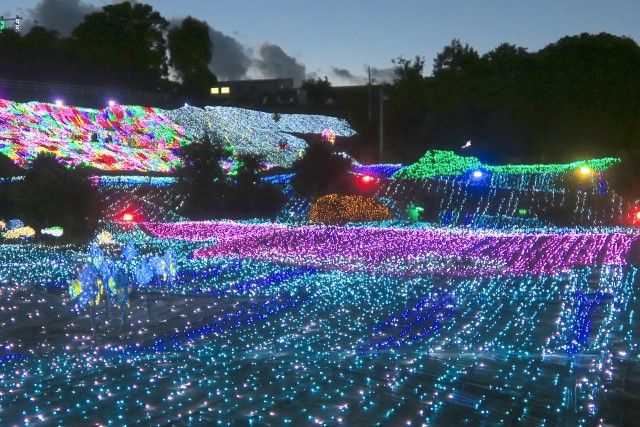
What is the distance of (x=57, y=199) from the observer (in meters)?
20.6

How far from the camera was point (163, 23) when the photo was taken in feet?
217

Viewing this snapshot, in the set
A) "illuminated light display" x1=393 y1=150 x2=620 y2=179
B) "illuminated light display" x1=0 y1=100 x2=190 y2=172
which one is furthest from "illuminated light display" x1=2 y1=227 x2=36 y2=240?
"illuminated light display" x1=393 y1=150 x2=620 y2=179

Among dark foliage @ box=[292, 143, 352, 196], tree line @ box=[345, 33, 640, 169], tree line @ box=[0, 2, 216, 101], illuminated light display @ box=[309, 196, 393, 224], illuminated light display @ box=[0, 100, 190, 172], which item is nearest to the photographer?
Answer: illuminated light display @ box=[309, 196, 393, 224]

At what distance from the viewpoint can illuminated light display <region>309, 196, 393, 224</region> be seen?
2353 centimetres

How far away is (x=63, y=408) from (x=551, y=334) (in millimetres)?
5061

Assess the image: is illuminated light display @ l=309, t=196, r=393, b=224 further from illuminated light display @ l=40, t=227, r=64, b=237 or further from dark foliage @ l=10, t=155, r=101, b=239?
illuminated light display @ l=40, t=227, r=64, b=237

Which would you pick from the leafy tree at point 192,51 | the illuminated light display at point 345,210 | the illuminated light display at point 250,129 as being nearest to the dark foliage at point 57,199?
the illuminated light display at point 345,210

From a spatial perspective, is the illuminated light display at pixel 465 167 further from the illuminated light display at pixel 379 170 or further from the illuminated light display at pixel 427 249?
the illuminated light display at pixel 427 249

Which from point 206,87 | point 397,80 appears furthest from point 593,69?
point 206,87

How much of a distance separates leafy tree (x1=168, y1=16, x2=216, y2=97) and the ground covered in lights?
4868 centimetres

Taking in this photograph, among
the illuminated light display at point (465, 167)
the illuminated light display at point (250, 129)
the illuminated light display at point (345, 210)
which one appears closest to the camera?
the illuminated light display at point (345, 210)

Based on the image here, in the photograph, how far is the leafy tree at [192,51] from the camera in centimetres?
6400

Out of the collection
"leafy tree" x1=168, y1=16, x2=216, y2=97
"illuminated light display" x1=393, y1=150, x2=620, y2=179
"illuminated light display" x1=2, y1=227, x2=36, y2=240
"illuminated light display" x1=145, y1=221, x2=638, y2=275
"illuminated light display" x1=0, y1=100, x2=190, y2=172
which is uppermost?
"leafy tree" x1=168, y1=16, x2=216, y2=97

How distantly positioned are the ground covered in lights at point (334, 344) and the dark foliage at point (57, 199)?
412 cm
